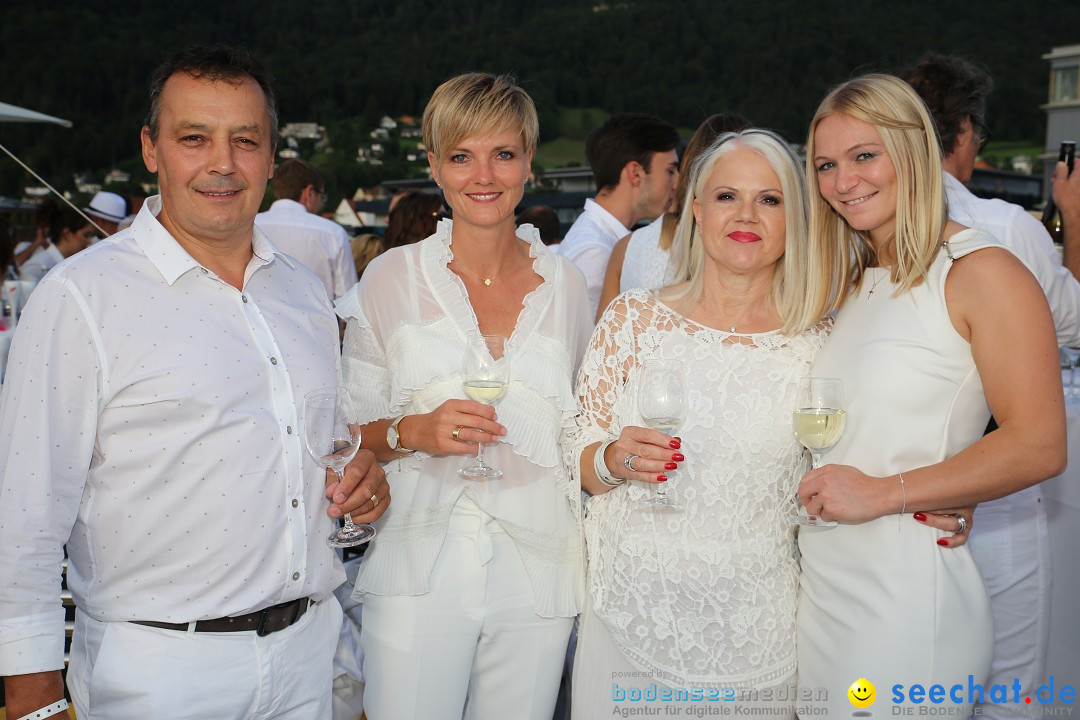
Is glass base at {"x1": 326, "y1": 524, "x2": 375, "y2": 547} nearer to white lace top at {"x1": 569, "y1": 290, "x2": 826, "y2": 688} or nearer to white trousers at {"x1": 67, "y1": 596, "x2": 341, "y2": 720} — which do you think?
white trousers at {"x1": 67, "y1": 596, "x2": 341, "y2": 720}

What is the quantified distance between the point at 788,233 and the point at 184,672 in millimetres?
1765

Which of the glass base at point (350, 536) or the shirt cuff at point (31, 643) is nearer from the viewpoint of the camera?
the shirt cuff at point (31, 643)

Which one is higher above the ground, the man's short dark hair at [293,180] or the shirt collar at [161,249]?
the man's short dark hair at [293,180]

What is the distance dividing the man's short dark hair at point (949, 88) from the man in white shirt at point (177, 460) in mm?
2412

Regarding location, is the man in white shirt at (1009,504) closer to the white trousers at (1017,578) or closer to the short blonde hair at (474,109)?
the white trousers at (1017,578)

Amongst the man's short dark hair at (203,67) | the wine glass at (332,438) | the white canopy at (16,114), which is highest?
the white canopy at (16,114)

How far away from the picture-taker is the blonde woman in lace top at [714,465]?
2266 millimetres

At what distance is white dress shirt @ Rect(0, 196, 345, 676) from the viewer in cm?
162

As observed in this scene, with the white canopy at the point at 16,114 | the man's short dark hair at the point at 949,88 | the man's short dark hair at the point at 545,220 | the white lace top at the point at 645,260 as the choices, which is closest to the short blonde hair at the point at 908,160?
the man's short dark hair at the point at 949,88

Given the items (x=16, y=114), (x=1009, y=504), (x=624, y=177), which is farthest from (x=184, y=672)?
(x=16, y=114)

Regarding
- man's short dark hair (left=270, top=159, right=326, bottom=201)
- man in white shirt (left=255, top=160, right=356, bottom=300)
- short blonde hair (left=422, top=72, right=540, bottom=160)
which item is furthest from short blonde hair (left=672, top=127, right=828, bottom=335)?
man's short dark hair (left=270, top=159, right=326, bottom=201)

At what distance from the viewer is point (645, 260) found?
420 centimetres

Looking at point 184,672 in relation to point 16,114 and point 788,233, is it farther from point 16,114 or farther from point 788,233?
point 16,114

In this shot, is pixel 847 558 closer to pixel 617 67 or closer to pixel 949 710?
pixel 949 710
